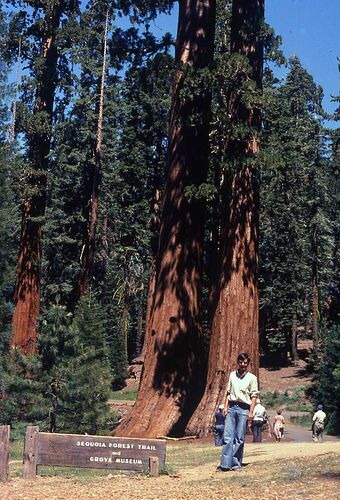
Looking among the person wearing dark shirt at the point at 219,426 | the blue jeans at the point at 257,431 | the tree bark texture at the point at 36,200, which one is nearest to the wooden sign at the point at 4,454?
the person wearing dark shirt at the point at 219,426

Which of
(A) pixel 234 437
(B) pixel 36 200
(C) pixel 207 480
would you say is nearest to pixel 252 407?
(A) pixel 234 437

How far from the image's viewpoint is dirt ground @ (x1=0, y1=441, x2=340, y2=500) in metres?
7.91

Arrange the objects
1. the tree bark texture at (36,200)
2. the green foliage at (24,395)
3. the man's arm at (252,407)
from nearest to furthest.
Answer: the man's arm at (252,407)
the green foliage at (24,395)
the tree bark texture at (36,200)

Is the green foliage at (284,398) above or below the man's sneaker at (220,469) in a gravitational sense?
above

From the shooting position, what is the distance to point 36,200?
24281 mm

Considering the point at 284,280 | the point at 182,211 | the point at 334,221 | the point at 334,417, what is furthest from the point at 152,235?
the point at 334,221

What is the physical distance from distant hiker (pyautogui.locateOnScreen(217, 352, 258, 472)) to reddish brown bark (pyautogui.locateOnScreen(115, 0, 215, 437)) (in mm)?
4740

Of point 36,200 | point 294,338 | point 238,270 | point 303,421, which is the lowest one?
point 303,421

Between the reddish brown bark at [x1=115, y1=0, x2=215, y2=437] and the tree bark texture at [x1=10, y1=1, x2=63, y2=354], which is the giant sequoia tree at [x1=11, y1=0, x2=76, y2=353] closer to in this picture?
the tree bark texture at [x1=10, y1=1, x2=63, y2=354]

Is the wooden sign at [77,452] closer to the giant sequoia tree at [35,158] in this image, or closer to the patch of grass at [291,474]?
the patch of grass at [291,474]

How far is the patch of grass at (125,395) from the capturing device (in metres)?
47.2

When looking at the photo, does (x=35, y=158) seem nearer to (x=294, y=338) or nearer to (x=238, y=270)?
(x=238, y=270)

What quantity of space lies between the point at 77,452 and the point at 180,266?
21.1ft

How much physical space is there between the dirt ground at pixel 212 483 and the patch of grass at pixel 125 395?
121 feet
